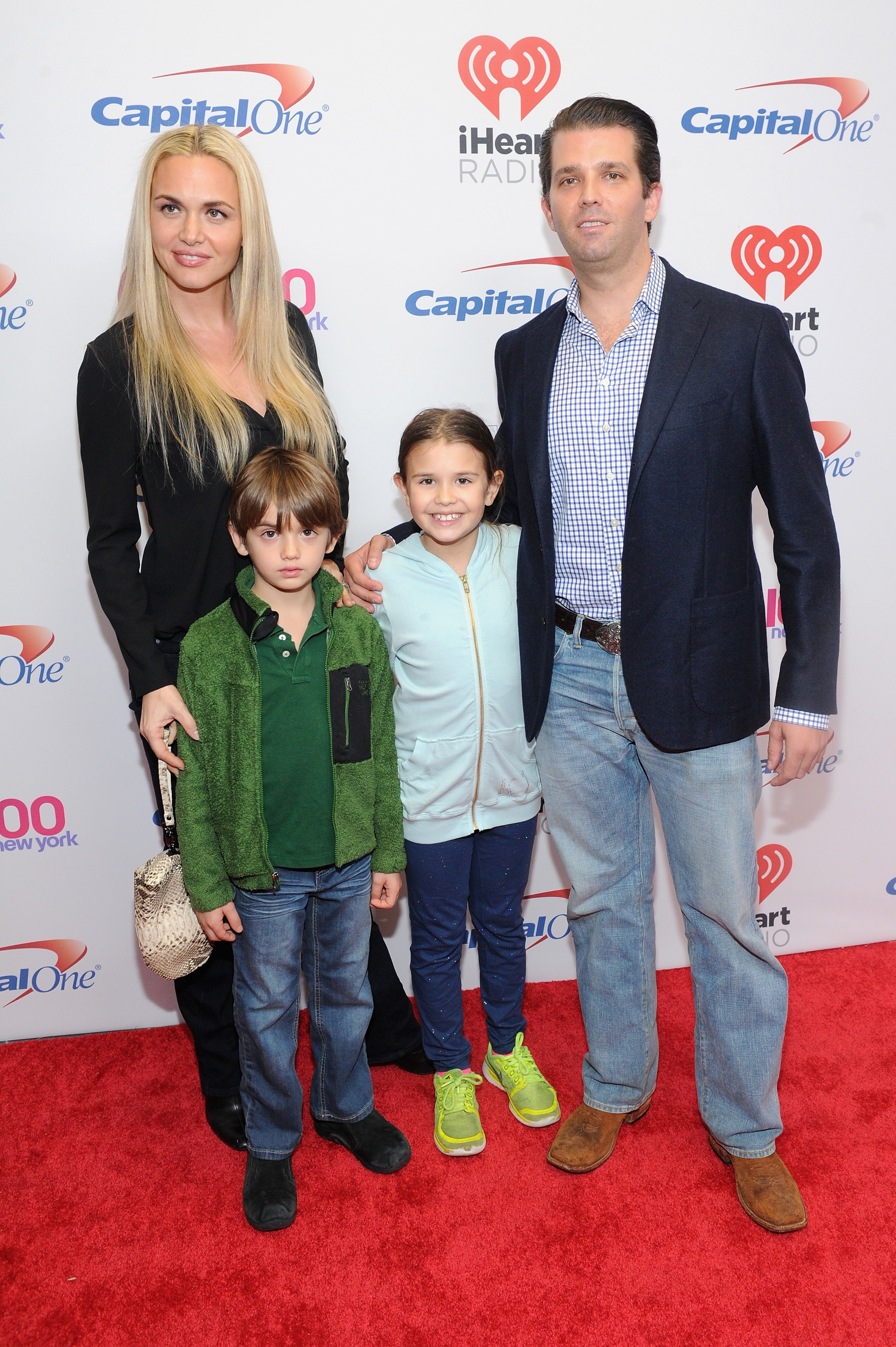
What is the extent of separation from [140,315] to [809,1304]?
2.28 meters

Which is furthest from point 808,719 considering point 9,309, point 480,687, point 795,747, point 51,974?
point 51,974

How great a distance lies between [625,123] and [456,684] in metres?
1.10

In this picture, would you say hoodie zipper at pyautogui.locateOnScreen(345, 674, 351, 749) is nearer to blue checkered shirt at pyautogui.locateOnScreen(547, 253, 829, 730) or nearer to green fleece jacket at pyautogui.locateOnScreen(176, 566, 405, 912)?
green fleece jacket at pyautogui.locateOnScreen(176, 566, 405, 912)

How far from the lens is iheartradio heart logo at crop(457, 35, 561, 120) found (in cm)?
235

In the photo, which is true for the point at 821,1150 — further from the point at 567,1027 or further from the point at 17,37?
the point at 17,37

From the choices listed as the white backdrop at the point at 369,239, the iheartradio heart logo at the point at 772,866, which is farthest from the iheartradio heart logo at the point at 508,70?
the iheartradio heart logo at the point at 772,866

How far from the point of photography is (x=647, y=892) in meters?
2.18

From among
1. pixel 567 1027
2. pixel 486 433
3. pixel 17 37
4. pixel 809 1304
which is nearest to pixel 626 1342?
pixel 809 1304

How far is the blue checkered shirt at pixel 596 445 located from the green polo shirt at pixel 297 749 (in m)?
0.52

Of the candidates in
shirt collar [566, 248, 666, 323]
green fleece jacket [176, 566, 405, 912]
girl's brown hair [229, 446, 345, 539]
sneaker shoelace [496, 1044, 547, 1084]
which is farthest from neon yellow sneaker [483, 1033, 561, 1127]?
shirt collar [566, 248, 666, 323]

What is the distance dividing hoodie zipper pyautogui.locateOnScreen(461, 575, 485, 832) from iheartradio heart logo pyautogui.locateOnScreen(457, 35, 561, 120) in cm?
122

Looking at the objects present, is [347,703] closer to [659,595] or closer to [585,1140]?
[659,595]

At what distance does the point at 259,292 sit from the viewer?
2.04m

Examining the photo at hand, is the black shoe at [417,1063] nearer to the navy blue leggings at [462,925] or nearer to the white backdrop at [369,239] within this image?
the navy blue leggings at [462,925]
